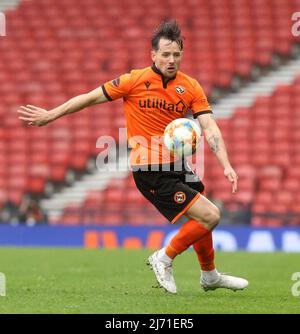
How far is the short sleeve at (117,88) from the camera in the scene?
862 centimetres

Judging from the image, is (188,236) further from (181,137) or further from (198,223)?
(181,137)

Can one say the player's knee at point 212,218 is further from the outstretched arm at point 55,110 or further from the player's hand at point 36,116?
the player's hand at point 36,116

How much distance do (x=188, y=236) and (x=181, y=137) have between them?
3.11 feet

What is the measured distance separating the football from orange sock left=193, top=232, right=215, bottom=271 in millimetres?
850

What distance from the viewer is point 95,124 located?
2189cm

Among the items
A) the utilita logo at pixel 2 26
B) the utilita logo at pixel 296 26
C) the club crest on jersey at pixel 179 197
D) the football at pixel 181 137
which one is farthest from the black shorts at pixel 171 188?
the utilita logo at pixel 2 26

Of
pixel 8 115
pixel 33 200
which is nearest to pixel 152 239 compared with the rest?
pixel 33 200

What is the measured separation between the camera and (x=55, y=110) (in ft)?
27.6

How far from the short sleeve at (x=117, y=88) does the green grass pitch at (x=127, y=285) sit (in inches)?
75.0

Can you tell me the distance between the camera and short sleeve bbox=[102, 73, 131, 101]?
28.3ft

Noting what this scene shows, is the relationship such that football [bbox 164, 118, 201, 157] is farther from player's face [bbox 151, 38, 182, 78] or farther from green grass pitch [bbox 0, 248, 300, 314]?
green grass pitch [bbox 0, 248, 300, 314]

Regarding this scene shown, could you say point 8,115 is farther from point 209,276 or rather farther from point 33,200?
point 209,276

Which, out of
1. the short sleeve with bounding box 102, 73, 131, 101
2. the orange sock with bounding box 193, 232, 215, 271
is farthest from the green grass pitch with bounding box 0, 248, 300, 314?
the short sleeve with bounding box 102, 73, 131, 101

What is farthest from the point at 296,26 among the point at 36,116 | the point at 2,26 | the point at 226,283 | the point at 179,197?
the point at 36,116
